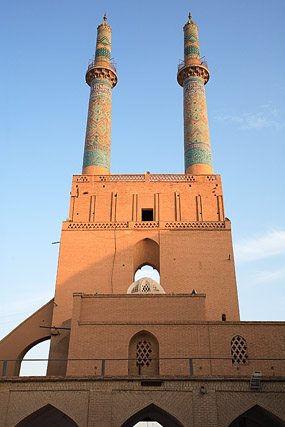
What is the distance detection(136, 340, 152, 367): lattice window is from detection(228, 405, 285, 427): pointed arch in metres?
2.74

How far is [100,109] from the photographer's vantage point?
910 inches

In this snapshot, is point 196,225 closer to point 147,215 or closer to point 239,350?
point 147,215

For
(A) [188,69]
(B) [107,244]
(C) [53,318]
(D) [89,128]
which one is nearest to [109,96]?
(D) [89,128]

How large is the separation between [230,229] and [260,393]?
8.15 metres

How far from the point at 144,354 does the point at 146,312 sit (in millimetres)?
1353

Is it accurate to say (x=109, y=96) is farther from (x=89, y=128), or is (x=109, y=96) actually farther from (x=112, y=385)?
(x=112, y=385)

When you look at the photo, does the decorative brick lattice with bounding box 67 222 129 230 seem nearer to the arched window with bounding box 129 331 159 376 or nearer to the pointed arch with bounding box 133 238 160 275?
the pointed arch with bounding box 133 238 160 275

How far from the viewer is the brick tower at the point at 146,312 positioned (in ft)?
39.2

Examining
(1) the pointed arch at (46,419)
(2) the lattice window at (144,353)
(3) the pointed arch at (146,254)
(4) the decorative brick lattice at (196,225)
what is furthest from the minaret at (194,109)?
(1) the pointed arch at (46,419)

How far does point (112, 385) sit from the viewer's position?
1207 cm

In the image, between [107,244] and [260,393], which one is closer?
[260,393]

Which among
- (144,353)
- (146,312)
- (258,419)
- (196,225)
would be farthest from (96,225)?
(258,419)

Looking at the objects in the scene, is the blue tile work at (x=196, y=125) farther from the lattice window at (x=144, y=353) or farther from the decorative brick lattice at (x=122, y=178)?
the lattice window at (x=144, y=353)

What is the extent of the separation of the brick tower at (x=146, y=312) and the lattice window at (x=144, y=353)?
0.04 m
